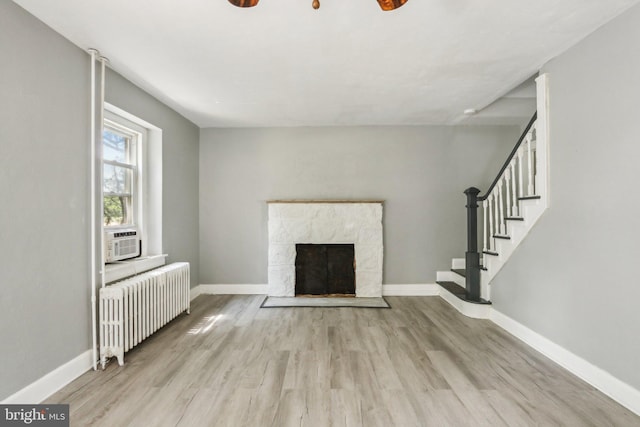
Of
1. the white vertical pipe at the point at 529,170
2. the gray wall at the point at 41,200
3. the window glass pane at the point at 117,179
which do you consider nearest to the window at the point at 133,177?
the window glass pane at the point at 117,179

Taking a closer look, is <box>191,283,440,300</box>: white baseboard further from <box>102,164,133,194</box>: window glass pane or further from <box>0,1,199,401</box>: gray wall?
<box>0,1,199,401</box>: gray wall

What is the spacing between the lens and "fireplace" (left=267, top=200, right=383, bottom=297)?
4.46 m

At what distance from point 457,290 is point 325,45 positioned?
3531 mm

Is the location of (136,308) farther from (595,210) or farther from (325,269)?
(595,210)

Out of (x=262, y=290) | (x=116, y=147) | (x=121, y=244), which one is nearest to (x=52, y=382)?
(x=121, y=244)

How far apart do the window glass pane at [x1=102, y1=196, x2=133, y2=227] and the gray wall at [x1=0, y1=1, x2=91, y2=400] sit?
68 centimetres

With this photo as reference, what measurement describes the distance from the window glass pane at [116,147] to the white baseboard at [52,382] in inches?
73.5

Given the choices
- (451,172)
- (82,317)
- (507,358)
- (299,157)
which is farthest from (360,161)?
(82,317)

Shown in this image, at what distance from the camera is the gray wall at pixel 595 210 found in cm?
195

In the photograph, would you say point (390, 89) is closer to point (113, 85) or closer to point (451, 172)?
point (451, 172)

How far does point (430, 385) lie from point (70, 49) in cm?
373

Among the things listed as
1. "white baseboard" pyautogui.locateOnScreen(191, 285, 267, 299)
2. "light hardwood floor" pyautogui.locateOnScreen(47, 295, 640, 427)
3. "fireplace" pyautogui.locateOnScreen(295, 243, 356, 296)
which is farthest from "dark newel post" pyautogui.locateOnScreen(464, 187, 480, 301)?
"white baseboard" pyautogui.locateOnScreen(191, 285, 267, 299)

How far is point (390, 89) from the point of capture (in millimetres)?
3166

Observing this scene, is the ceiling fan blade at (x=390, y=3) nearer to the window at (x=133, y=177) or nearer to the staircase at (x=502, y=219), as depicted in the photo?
the staircase at (x=502, y=219)
